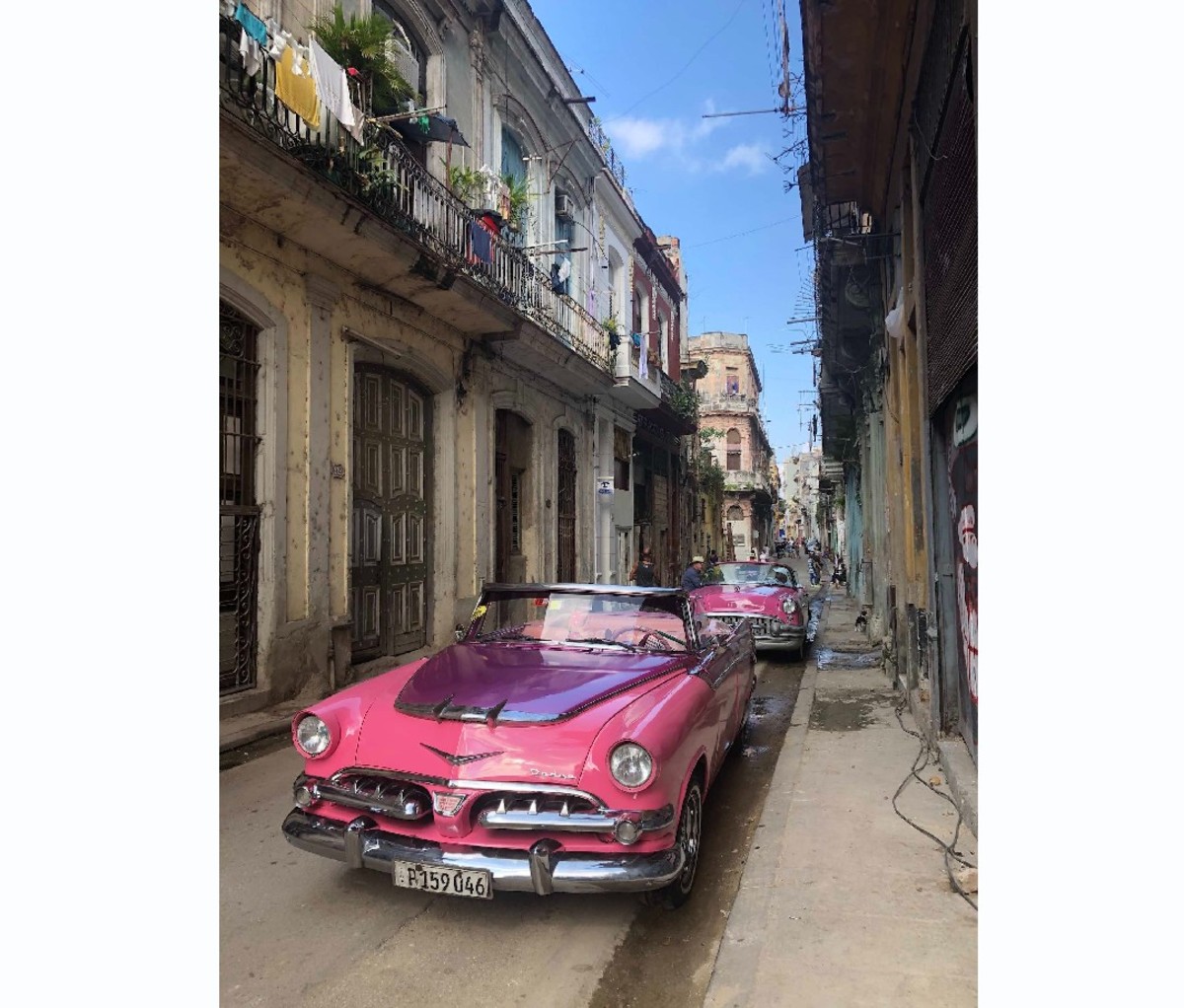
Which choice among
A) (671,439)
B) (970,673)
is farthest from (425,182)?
(671,439)

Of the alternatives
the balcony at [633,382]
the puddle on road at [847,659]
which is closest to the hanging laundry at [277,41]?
the puddle on road at [847,659]

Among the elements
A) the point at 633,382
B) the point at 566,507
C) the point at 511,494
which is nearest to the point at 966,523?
the point at 511,494

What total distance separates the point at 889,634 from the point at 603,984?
23.8 feet

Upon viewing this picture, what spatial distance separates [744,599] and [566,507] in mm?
6746

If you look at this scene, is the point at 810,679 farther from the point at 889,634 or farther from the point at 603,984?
the point at 603,984

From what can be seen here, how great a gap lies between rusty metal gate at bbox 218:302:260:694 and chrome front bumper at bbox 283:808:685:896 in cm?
457

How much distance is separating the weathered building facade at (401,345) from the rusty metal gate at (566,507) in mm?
56

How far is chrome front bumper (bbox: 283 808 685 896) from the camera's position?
9.49 feet

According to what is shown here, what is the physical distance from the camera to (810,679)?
893cm

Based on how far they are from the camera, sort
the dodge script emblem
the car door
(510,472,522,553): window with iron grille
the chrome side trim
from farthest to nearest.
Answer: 1. (510,472,522,553): window with iron grille
2. the car door
3. the dodge script emblem
4. the chrome side trim

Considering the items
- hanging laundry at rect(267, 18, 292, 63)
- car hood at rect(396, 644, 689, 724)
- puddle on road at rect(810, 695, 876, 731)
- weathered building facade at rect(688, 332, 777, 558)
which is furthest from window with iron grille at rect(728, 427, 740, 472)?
car hood at rect(396, 644, 689, 724)

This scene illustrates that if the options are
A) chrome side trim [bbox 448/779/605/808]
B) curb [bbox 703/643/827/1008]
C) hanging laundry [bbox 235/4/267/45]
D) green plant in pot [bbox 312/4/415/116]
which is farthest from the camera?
green plant in pot [bbox 312/4/415/116]

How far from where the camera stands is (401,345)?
398 inches

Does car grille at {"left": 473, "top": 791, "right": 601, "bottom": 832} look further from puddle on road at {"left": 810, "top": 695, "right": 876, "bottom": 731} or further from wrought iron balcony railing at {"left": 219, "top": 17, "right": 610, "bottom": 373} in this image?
wrought iron balcony railing at {"left": 219, "top": 17, "right": 610, "bottom": 373}
